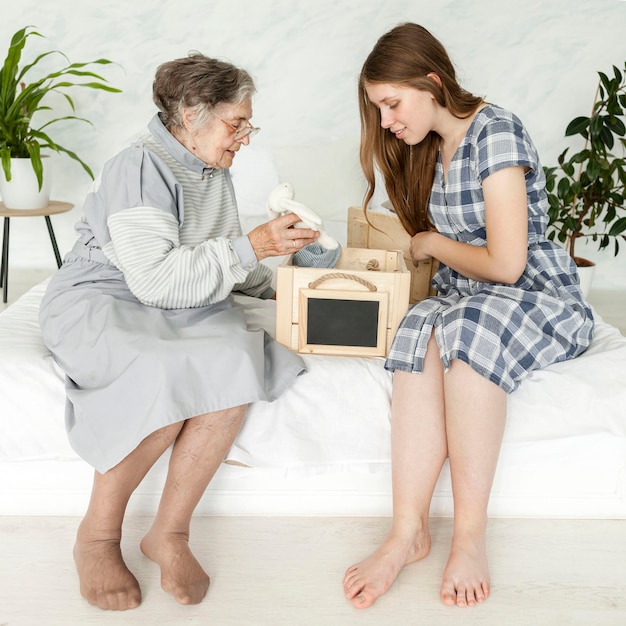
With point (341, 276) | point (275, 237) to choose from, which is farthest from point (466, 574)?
point (275, 237)

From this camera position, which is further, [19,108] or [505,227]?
[19,108]

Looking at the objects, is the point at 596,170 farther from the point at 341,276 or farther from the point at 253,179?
the point at 341,276

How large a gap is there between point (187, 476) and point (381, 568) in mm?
407

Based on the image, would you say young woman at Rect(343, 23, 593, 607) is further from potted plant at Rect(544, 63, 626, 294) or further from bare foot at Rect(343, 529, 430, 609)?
potted plant at Rect(544, 63, 626, 294)

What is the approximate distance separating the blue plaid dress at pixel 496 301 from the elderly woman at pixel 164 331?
0.30 metres

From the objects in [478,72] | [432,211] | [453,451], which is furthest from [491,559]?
[478,72]

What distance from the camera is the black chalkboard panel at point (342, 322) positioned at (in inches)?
60.9

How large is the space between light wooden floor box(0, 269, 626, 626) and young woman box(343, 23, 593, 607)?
0.05 meters

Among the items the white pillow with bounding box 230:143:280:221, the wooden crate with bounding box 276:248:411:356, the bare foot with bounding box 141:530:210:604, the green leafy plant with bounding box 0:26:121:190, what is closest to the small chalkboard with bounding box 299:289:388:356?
the wooden crate with bounding box 276:248:411:356

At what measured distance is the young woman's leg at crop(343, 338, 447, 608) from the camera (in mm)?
1413

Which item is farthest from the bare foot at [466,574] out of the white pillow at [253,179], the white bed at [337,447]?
the white pillow at [253,179]

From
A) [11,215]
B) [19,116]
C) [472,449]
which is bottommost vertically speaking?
[472,449]

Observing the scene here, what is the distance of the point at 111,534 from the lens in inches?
53.0

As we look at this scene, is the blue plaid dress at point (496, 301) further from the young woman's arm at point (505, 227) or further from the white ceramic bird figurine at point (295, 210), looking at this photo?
the white ceramic bird figurine at point (295, 210)
